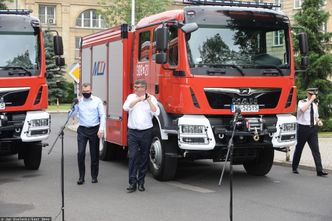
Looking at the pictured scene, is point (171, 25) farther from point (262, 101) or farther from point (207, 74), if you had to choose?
point (262, 101)

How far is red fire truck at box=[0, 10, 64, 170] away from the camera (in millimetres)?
10602

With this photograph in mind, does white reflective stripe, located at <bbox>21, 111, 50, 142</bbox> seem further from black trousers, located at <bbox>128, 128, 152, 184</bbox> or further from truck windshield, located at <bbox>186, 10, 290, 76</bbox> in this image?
truck windshield, located at <bbox>186, 10, 290, 76</bbox>

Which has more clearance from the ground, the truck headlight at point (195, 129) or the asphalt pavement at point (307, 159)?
the truck headlight at point (195, 129)

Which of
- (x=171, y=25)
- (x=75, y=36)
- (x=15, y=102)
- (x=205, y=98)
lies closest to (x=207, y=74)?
(x=205, y=98)

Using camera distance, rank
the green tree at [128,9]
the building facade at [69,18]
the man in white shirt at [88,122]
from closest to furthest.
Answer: the man in white shirt at [88,122], the green tree at [128,9], the building facade at [69,18]

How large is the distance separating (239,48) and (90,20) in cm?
5365

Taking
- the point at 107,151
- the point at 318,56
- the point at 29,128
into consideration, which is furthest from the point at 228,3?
the point at 318,56

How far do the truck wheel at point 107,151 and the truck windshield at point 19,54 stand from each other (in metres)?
2.85

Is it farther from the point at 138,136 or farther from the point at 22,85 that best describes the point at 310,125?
the point at 22,85

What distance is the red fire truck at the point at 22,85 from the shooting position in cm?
1060

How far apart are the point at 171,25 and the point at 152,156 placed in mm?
2489

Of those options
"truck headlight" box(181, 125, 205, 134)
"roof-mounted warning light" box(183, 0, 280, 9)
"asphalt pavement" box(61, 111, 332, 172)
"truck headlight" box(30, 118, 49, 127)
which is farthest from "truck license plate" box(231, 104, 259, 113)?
"truck headlight" box(30, 118, 49, 127)

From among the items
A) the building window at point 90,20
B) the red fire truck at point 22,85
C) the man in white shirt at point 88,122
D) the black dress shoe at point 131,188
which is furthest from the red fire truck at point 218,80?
the building window at point 90,20

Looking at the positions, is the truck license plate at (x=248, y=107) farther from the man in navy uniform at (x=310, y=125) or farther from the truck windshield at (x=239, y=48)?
the man in navy uniform at (x=310, y=125)
